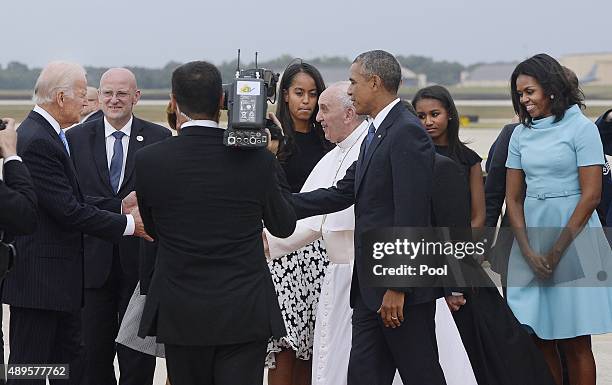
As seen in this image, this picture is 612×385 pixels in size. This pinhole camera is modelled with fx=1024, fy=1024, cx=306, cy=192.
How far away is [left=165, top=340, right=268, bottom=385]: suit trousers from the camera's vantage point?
358cm

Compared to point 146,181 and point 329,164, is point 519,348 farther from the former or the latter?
point 146,181

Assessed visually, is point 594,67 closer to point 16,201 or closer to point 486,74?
point 486,74

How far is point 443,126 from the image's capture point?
551 centimetres

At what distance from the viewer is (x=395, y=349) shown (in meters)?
4.25

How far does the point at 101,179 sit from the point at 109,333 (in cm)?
80

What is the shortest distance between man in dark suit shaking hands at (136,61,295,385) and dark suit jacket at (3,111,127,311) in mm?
946

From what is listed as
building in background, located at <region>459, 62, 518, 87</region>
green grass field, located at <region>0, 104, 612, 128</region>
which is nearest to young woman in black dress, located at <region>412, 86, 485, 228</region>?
green grass field, located at <region>0, 104, 612, 128</region>

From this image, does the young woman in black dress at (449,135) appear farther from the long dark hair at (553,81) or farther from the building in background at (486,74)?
the building in background at (486,74)

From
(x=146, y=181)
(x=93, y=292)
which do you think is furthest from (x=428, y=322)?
(x=93, y=292)

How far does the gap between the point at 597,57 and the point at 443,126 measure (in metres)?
113

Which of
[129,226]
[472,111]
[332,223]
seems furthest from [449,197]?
[472,111]

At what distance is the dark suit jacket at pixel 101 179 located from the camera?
5191mm

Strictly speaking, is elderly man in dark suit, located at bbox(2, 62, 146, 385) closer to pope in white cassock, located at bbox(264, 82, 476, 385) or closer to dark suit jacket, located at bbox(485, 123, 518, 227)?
pope in white cassock, located at bbox(264, 82, 476, 385)

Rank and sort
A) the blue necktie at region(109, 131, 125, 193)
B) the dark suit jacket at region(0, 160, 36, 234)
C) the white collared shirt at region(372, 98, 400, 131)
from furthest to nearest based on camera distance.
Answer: the blue necktie at region(109, 131, 125, 193) < the white collared shirt at region(372, 98, 400, 131) < the dark suit jacket at region(0, 160, 36, 234)
